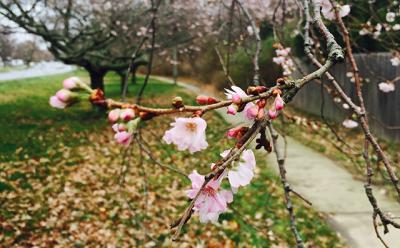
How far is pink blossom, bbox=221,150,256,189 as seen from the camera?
945 mm

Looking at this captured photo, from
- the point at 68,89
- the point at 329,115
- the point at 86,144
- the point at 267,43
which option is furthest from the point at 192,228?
the point at 267,43

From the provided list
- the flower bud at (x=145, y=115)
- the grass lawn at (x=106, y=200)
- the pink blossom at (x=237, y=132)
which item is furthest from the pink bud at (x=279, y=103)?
the grass lawn at (x=106, y=200)

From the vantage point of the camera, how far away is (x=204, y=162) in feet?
27.7

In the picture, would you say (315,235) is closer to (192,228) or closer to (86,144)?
(192,228)

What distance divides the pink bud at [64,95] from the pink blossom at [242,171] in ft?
1.11

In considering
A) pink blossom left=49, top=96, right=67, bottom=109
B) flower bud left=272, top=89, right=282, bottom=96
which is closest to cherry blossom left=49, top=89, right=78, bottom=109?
pink blossom left=49, top=96, right=67, bottom=109

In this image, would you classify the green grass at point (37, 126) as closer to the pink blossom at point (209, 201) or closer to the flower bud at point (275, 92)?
the pink blossom at point (209, 201)

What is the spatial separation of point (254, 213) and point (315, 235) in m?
0.88

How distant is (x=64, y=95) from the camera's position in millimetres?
747

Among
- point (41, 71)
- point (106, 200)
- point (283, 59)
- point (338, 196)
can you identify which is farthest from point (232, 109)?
point (41, 71)

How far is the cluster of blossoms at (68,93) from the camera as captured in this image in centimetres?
75

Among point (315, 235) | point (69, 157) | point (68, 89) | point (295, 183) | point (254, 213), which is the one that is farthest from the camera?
point (69, 157)

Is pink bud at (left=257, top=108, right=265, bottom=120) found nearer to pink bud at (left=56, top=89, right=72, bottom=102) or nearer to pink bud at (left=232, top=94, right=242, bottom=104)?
pink bud at (left=232, top=94, right=242, bottom=104)

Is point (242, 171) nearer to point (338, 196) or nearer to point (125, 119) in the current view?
point (125, 119)
